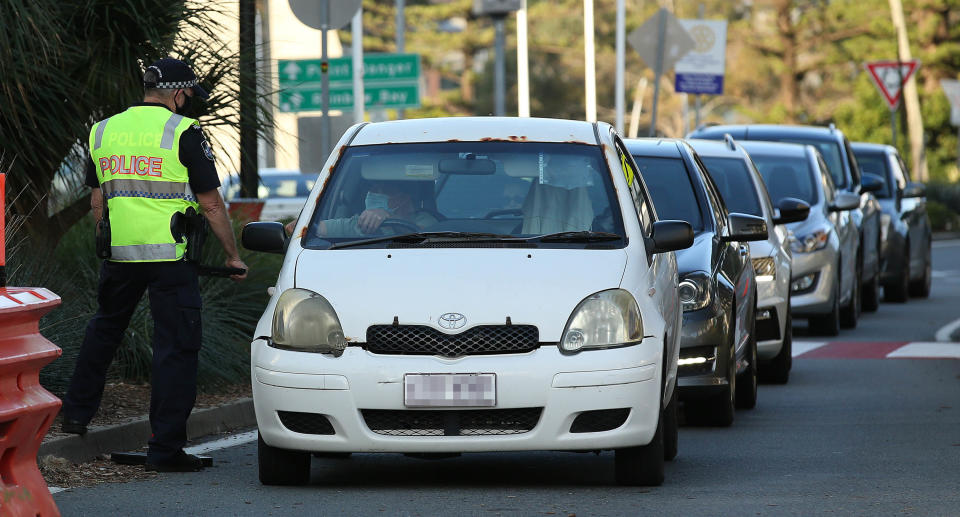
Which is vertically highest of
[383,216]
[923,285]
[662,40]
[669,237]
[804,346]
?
[662,40]

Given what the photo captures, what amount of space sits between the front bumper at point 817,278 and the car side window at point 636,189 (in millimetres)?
7227

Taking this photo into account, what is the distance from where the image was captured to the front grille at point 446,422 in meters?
7.13

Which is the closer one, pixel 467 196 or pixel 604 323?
pixel 604 323

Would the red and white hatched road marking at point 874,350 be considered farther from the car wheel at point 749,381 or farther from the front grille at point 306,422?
the front grille at point 306,422

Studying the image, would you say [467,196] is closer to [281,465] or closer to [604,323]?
[604,323]

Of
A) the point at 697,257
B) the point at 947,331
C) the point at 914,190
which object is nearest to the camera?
the point at 697,257

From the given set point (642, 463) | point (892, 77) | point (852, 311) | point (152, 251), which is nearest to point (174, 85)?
point (152, 251)

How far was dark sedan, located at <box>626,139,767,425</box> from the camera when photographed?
9.48m

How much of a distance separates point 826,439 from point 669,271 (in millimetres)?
1739

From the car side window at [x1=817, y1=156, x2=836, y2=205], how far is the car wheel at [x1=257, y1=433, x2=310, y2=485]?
30.4 ft

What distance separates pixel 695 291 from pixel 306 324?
2.91 m

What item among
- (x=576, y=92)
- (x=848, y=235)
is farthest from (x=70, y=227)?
(x=576, y=92)

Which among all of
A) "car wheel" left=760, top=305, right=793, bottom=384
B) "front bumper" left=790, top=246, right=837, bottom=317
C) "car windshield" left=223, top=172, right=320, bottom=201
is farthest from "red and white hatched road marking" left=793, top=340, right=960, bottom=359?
"car windshield" left=223, top=172, right=320, bottom=201

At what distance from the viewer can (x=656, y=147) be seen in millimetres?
11055
